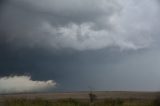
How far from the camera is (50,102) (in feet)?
126

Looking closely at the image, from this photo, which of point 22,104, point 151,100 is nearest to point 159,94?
point 151,100

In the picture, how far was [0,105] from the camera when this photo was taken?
36812 millimetres

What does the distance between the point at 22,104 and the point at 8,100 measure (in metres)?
1.91

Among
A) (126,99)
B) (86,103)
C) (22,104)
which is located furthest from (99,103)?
(22,104)

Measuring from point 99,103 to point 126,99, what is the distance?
362 cm

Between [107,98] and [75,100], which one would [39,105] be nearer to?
[75,100]

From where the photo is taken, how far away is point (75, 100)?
39.0 metres

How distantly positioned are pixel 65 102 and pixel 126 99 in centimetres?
564

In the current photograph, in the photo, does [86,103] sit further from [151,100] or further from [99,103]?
[151,100]

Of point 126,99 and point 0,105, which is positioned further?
point 126,99

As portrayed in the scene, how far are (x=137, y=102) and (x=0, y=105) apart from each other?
11818mm

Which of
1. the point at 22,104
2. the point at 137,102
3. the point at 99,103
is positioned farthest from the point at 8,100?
the point at 137,102

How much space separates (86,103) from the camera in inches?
1470

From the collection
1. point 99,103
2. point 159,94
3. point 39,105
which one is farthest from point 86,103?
point 159,94
